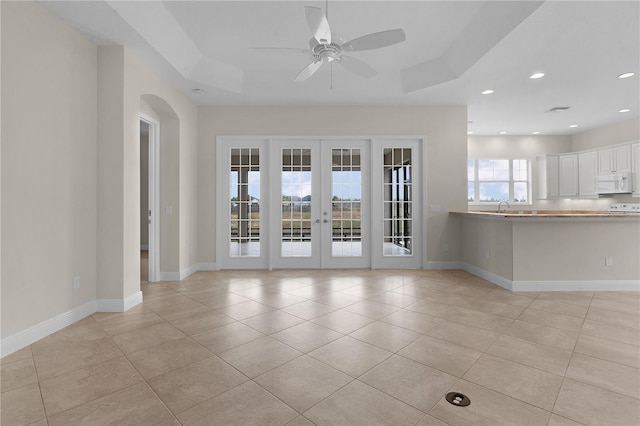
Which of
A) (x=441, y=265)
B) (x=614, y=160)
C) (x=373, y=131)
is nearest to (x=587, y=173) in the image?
(x=614, y=160)

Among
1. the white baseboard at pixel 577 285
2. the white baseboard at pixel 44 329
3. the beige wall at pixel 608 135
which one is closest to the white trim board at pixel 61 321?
the white baseboard at pixel 44 329

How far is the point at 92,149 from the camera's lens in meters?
3.29

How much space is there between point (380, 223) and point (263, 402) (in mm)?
4110

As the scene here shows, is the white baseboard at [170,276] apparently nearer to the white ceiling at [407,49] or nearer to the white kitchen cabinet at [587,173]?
the white ceiling at [407,49]

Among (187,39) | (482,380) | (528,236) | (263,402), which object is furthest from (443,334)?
(187,39)

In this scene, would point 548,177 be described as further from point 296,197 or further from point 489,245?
point 296,197

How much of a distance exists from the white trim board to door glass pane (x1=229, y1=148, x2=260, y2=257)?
2.08 m

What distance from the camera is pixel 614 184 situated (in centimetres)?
632

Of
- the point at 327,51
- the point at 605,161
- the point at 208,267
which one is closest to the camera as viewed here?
the point at 327,51

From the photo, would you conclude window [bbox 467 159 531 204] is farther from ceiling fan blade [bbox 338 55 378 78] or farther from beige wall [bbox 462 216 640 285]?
ceiling fan blade [bbox 338 55 378 78]

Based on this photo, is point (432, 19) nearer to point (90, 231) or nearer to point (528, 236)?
point (528, 236)

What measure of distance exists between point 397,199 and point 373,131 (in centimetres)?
130

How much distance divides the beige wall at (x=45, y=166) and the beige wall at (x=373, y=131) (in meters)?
2.21

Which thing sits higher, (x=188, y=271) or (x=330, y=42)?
(x=330, y=42)
